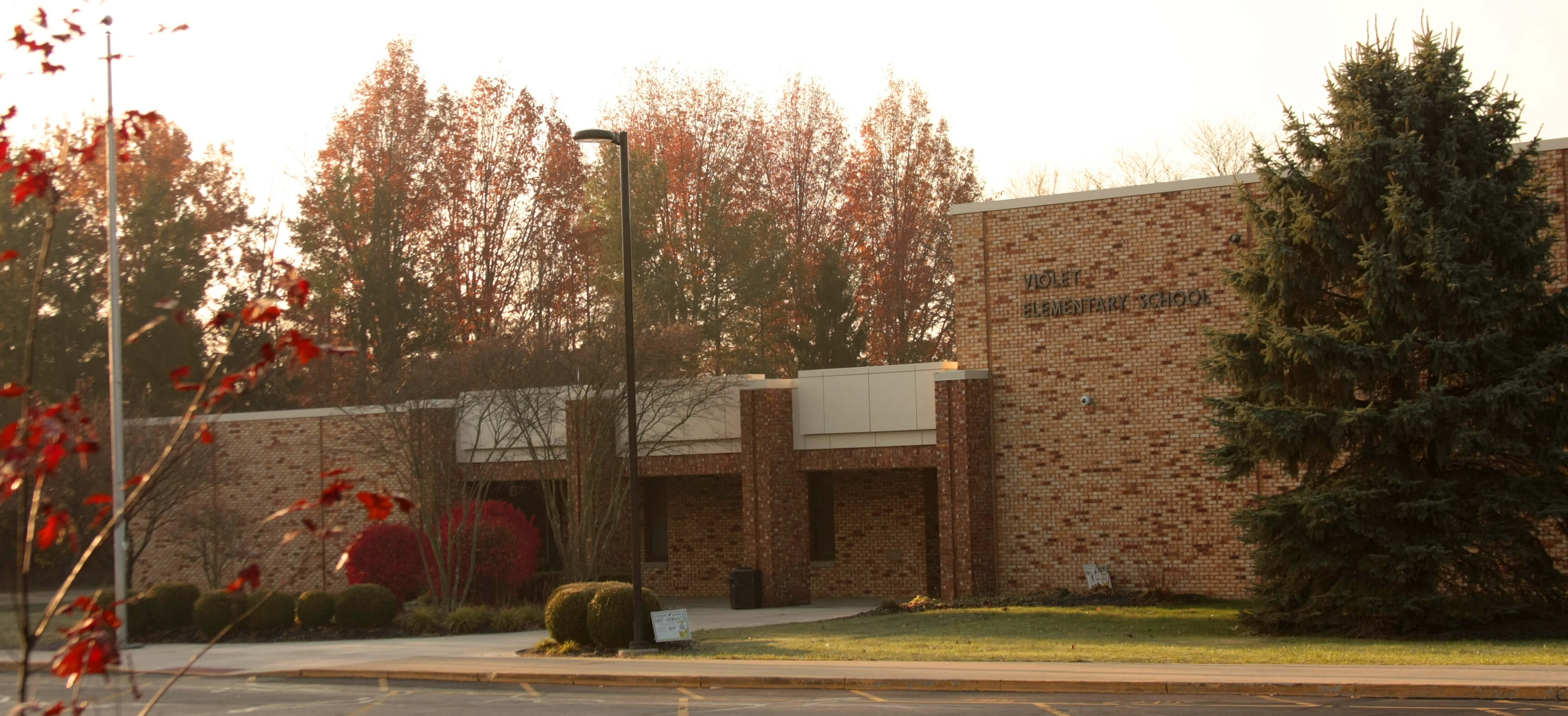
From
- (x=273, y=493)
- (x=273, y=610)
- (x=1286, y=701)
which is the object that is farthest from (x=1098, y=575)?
(x=273, y=493)

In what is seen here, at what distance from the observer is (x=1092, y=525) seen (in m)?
26.9

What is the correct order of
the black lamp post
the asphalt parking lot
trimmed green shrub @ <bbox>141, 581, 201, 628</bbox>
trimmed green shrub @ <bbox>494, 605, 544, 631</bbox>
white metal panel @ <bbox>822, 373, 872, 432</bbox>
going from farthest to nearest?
white metal panel @ <bbox>822, 373, 872, 432</bbox> → trimmed green shrub @ <bbox>141, 581, 201, 628</bbox> → trimmed green shrub @ <bbox>494, 605, 544, 631</bbox> → the black lamp post → the asphalt parking lot

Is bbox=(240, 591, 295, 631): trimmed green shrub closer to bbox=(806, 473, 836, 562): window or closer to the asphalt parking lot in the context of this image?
the asphalt parking lot

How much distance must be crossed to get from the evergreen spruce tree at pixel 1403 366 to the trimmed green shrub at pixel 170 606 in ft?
63.2

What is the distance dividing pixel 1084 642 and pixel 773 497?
36.2ft

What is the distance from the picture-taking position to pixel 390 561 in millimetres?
29109

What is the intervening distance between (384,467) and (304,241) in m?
16.1

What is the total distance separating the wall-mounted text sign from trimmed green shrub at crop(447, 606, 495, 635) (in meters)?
11.9

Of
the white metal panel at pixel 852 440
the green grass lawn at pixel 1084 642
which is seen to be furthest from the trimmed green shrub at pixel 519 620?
the white metal panel at pixel 852 440

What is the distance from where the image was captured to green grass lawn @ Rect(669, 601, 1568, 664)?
54.0 ft

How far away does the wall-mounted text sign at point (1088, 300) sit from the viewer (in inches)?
Answer: 1038

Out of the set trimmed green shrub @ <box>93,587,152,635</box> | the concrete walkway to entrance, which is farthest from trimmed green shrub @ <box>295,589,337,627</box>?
trimmed green shrub @ <box>93,587,152,635</box>

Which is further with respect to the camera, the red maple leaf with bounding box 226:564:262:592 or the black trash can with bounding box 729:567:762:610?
the black trash can with bounding box 729:567:762:610

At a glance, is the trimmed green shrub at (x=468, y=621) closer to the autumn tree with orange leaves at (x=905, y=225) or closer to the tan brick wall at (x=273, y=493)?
the tan brick wall at (x=273, y=493)
